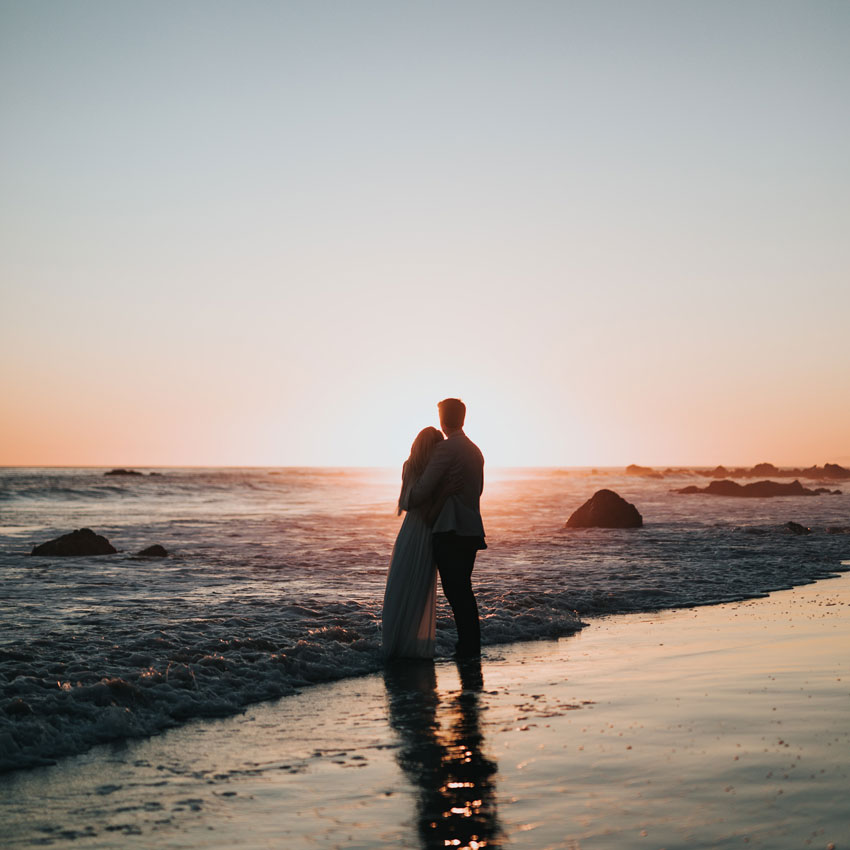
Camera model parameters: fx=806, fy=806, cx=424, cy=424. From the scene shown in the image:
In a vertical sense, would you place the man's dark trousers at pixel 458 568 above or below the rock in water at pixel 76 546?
above

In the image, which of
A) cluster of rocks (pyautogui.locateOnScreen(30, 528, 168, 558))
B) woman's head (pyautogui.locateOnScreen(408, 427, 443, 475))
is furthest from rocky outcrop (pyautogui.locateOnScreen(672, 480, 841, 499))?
woman's head (pyautogui.locateOnScreen(408, 427, 443, 475))

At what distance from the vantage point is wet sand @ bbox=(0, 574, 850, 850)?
137 inches

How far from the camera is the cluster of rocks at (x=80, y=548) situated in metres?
17.0

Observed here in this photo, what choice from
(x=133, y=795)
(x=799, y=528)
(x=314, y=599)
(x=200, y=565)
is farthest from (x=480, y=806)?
(x=799, y=528)

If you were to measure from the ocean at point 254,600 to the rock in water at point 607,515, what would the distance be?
1089 mm

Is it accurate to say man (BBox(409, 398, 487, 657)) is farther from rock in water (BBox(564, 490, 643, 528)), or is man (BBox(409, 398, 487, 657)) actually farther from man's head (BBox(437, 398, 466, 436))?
rock in water (BBox(564, 490, 643, 528))

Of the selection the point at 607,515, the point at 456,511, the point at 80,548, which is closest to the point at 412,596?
the point at 456,511

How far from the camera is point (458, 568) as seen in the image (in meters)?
7.74

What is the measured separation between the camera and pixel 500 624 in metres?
9.55

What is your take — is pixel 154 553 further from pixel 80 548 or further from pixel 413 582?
pixel 413 582

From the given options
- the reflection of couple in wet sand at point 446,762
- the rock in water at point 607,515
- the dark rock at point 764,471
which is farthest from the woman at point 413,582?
the dark rock at point 764,471

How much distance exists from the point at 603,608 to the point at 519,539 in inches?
432

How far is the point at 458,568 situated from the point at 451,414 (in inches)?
58.7

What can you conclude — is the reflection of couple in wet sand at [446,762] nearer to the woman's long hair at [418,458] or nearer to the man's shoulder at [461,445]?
the woman's long hair at [418,458]
